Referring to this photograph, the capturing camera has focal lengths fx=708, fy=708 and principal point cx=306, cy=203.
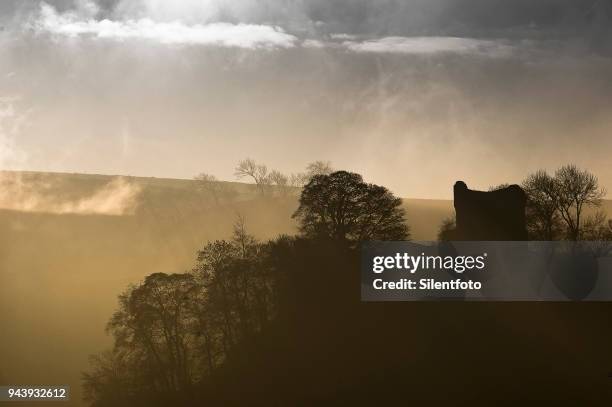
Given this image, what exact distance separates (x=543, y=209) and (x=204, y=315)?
95.5 feet

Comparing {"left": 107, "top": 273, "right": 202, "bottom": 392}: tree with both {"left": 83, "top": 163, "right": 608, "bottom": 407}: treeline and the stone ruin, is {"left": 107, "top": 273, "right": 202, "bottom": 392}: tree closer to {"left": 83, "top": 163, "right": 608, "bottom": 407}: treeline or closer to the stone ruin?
{"left": 83, "top": 163, "right": 608, "bottom": 407}: treeline

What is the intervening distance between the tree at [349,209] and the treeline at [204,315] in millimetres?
2142

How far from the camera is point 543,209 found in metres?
58.0

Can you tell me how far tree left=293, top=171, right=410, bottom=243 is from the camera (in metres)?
53.4

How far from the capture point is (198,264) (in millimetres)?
49906

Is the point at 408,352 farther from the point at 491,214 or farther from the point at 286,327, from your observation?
the point at 491,214

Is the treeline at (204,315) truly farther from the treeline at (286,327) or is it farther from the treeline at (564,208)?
the treeline at (564,208)

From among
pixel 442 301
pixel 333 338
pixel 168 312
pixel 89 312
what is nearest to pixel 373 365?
pixel 333 338

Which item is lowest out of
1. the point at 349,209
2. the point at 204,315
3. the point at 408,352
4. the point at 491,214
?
the point at 408,352

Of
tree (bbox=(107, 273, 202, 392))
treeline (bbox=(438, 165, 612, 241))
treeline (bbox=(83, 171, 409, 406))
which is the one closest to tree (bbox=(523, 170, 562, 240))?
treeline (bbox=(438, 165, 612, 241))

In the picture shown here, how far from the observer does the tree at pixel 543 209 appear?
188ft

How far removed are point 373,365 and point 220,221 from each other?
24.8 m

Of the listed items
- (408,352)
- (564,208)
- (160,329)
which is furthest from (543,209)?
(160,329)

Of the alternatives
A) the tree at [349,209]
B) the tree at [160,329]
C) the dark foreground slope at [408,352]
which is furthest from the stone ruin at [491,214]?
the tree at [160,329]
